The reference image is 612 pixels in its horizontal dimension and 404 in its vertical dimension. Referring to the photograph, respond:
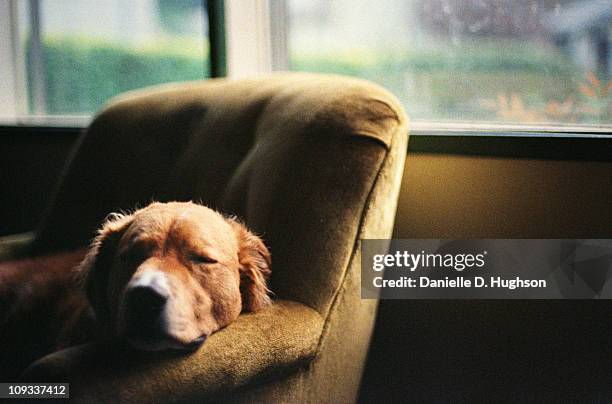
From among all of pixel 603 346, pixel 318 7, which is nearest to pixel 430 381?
pixel 603 346

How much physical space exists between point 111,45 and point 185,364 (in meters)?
1.07

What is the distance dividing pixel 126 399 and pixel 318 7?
953 millimetres

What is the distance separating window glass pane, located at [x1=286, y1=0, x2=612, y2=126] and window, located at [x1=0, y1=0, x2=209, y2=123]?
0.32 metres

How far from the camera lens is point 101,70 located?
4.99 ft

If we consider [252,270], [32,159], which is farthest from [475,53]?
[32,159]

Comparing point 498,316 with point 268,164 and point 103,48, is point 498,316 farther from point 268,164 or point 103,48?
point 103,48

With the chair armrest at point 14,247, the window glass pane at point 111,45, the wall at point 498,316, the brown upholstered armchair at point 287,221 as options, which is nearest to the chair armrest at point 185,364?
the brown upholstered armchair at point 287,221

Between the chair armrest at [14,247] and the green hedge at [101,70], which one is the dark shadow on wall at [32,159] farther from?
the chair armrest at [14,247]

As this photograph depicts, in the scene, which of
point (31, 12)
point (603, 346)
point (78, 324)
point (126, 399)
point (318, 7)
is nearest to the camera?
point (126, 399)

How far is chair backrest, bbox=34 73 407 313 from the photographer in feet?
2.56

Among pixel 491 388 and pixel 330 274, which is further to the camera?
pixel 491 388

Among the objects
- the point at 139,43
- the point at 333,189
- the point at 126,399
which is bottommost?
the point at 126,399

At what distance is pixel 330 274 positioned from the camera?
78 centimetres

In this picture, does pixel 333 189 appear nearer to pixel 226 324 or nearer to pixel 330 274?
pixel 330 274
